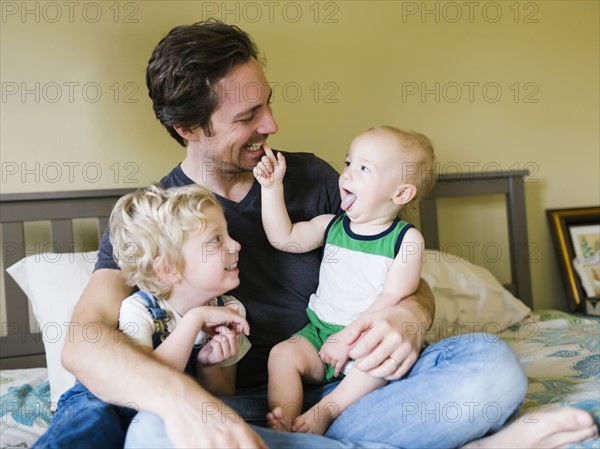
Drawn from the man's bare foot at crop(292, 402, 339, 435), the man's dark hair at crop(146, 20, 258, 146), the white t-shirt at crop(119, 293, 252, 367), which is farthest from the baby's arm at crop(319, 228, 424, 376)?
the man's dark hair at crop(146, 20, 258, 146)

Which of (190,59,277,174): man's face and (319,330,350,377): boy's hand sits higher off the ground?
(190,59,277,174): man's face

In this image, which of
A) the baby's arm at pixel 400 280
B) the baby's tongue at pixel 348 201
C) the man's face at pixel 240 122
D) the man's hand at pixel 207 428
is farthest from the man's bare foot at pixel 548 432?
the man's face at pixel 240 122

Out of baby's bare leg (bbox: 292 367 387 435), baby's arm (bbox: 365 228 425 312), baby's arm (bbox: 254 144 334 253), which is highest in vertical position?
baby's arm (bbox: 254 144 334 253)

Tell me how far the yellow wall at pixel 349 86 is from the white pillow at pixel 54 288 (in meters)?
0.35

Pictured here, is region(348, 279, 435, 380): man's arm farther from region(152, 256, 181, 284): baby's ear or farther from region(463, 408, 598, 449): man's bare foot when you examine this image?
region(152, 256, 181, 284): baby's ear

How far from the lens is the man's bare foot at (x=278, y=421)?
123 cm

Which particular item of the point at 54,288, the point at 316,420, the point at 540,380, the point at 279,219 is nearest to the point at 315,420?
the point at 316,420

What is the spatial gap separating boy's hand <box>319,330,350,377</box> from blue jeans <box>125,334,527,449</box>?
11 cm

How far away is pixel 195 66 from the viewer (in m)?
1.53

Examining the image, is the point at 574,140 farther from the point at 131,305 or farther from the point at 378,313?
the point at 131,305

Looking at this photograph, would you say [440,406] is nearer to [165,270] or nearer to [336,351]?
[336,351]

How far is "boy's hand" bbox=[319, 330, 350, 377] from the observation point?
4.32ft

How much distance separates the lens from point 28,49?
2150 mm

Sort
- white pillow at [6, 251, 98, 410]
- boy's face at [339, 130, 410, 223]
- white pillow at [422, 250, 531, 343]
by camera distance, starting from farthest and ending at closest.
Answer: white pillow at [422, 250, 531, 343] < white pillow at [6, 251, 98, 410] < boy's face at [339, 130, 410, 223]
